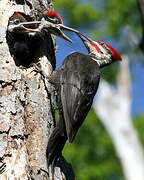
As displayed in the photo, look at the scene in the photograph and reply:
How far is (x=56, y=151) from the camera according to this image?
407 centimetres

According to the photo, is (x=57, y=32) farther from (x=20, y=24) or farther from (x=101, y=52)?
(x=101, y=52)

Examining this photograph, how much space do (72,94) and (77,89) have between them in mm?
92

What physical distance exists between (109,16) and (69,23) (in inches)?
56.7

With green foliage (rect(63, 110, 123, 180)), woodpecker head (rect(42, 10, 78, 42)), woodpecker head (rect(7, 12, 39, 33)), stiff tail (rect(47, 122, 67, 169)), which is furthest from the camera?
green foliage (rect(63, 110, 123, 180))

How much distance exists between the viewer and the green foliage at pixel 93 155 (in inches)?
611

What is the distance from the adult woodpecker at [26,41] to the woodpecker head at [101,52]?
879mm

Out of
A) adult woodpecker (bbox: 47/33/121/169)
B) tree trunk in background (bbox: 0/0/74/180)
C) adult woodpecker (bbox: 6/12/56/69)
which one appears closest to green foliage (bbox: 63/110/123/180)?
adult woodpecker (bbox: 47/33/121/169)

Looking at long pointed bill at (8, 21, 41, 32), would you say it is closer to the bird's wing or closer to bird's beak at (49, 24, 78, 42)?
bird's beak at (49, 24, 78, 42)

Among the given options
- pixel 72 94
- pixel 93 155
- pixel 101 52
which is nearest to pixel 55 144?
pixel 72 94

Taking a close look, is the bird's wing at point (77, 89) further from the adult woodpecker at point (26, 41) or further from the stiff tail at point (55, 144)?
the adult woodpecker at point (26, 41)

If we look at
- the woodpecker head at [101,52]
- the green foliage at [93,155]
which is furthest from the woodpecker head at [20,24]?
the green foliage at [93,155]

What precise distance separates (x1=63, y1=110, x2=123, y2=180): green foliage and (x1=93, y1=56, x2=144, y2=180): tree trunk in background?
1.60 m

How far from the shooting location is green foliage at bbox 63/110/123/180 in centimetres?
1553

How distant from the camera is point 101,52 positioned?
18.8ft
